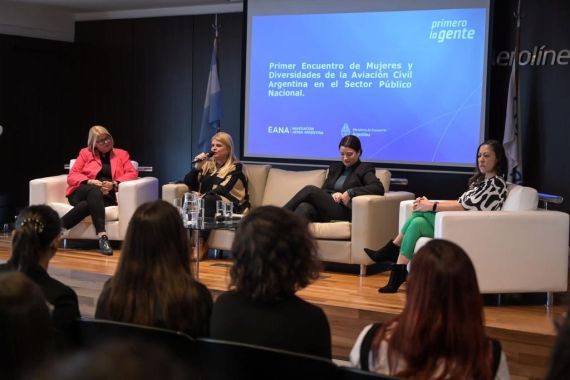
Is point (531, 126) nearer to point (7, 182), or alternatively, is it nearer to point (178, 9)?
point (178, 9)

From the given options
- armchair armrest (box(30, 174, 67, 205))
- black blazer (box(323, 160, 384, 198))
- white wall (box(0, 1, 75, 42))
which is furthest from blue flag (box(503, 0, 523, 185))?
white wall (box(0, 1, 75, 42))

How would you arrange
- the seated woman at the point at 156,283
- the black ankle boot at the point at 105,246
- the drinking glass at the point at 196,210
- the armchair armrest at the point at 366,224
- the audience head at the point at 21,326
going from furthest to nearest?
the black ankle boot at the point at 105,246 → the armchair armrest at the point at 366,224 → the drinking glass at the point at 196,210 → the seated woman at the point at 156,283 → the audience head at the point at 21,326

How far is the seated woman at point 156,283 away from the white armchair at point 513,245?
8.95 ft

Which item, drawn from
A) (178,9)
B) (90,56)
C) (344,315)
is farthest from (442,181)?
(90,56)

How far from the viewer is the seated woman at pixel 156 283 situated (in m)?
2.42

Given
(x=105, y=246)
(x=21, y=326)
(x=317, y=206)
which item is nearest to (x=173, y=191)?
(x=105, y=246)

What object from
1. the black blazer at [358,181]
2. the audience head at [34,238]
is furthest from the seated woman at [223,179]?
the audience head at [34,238]

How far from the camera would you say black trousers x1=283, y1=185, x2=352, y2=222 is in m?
6.23

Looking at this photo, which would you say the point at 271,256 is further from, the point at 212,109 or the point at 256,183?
the point at 212,109

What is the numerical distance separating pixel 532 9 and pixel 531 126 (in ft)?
3.24

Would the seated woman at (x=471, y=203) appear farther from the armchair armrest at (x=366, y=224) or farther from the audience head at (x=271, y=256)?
the audience head at (x=271, y=256)

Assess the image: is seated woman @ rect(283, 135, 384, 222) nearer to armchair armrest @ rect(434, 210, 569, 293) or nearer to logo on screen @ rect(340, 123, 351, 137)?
logo on screen @ rect(340, 123, 351, 137)

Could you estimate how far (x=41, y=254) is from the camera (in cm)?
268

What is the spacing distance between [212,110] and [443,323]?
6.44m
